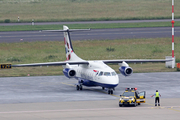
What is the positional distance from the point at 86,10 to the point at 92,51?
1551 inches

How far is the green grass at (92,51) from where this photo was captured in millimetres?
52438

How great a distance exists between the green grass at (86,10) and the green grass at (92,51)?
893 inches

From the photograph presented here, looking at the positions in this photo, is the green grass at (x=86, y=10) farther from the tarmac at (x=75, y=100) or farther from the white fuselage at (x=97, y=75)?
the white fuselage at (x=97, y=75)

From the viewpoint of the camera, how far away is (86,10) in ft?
315

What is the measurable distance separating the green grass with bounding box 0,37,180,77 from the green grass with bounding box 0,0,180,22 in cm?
2268

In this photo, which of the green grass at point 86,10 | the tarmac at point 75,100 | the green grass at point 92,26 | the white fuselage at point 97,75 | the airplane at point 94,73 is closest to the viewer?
the tarmac at point 75,100

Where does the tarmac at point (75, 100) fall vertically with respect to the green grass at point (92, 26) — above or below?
below

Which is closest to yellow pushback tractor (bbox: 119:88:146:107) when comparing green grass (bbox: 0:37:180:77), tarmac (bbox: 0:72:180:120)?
tarmac (bbox: 0:72:180:120)

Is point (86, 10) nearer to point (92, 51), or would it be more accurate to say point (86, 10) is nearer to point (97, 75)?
point (92, 51)

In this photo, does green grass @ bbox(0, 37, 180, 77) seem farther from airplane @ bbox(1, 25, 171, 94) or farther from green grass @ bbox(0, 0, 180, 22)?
green grass @ bbox(0, 0, 180, 22)

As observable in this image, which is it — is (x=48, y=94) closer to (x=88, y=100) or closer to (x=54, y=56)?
(x=88, y=100)

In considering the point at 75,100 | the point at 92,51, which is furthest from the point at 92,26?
the point at 75,100

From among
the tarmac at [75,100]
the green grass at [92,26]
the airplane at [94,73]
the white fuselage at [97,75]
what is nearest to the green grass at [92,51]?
the tarmac at [75,100]

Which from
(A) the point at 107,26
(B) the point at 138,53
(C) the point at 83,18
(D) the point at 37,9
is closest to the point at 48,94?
(B) the point at 138,53
